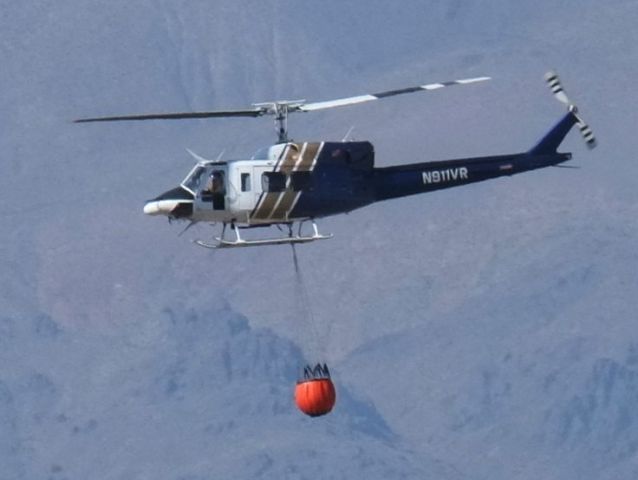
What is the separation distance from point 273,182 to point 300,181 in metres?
0.78

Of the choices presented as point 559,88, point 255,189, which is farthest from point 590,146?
point 255,189

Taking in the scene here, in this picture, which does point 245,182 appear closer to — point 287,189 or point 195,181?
point 287,189

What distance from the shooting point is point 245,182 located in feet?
338

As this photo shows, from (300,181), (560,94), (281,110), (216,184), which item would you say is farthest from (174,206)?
(560,94)

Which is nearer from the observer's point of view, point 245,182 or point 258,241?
point 258,241

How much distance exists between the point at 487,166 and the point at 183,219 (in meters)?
9.05

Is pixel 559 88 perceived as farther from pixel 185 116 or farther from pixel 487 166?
pixel 185 116

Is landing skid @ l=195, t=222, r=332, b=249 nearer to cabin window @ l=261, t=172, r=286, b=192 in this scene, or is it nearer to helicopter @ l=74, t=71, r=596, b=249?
helicopter @ l=74, t=71, r=596, b=249

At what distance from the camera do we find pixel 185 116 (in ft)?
332

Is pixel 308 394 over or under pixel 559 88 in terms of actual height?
under

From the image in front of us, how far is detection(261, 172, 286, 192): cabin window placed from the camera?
102875mm

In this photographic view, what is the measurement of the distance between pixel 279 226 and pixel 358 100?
4778 millimetres

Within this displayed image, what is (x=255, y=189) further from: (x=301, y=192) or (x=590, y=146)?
(x=590, y=146)

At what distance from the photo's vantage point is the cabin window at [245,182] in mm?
103062
